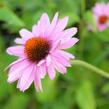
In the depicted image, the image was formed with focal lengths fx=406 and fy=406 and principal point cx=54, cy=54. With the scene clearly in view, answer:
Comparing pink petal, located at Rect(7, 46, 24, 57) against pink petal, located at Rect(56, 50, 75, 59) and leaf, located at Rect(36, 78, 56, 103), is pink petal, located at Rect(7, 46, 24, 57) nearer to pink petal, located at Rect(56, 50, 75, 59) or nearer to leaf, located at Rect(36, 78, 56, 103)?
pink petal, located at Rect(56, 50, 75, 59)

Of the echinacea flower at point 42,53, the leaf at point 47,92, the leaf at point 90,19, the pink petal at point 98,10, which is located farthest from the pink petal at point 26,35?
the pink petal at point 98,10

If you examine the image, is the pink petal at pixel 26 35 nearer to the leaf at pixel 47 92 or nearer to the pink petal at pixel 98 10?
the leaf at pixel 47 92

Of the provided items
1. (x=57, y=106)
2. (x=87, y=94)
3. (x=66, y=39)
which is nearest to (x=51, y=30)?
(x=66, y=39)

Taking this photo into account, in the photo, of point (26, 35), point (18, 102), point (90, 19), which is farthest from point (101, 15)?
point (26, 35)

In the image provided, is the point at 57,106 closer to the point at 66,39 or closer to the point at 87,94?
the point at 87,94

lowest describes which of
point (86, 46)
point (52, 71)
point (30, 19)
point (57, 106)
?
point (57, 106)

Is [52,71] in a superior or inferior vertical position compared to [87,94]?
superior

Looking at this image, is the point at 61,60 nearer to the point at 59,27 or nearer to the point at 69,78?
the point at 59,27
